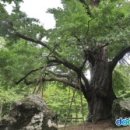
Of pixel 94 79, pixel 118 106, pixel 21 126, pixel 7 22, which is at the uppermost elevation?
pixel 7 22

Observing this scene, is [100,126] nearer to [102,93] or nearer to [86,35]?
[102,93]

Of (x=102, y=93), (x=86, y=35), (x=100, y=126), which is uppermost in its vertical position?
(x=86, y=35)

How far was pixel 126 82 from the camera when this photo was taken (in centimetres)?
1686

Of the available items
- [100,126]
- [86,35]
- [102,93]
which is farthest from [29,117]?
[102,93]

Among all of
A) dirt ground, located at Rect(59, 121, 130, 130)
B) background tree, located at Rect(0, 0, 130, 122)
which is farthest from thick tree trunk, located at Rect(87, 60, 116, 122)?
dirt ground, located at Rect(59, 121, 130, 130)

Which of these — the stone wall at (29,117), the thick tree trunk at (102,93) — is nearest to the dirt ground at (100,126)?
the thick tree trunk at (102,93)

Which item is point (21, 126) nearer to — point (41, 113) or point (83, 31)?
point (41, 113)

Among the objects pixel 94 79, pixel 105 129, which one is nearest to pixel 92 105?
pixel 94 79

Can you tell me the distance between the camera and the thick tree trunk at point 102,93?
12.7 meters

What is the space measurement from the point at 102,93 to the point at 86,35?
3.83 metres

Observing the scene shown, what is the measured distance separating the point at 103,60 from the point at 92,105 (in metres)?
1.77

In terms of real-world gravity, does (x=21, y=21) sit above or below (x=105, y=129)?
above

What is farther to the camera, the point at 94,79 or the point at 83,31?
the point at 94,79

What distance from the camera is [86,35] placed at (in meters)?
9.41
